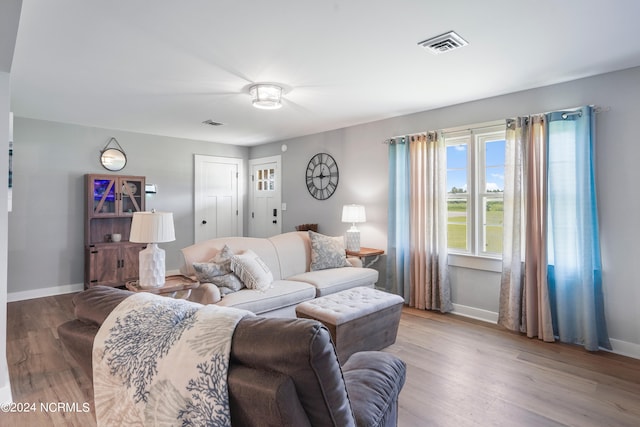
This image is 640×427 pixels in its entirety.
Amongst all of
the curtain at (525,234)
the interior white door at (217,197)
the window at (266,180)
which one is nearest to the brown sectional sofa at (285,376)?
the curtain at (525,234)

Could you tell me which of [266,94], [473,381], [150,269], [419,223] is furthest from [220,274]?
[419,223]

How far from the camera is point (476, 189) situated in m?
3.84

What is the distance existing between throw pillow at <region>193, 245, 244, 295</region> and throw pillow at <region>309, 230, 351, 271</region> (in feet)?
3.57

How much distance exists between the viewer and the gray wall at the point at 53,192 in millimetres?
4539

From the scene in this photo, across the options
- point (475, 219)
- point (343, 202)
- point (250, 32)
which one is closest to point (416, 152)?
point (475, 219)

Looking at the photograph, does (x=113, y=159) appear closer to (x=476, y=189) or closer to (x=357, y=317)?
(x=357, y=317)

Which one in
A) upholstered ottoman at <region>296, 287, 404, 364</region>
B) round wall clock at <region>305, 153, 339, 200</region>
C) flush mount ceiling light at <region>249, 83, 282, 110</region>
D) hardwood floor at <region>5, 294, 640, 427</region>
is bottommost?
hardwood floor at <region>5, 294, 640, 427</region>

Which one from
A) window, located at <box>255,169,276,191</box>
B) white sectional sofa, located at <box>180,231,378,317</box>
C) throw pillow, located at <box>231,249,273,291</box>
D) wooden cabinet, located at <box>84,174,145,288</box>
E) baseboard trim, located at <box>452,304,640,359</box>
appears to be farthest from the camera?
window, located at <box>255,169,276,191</box>

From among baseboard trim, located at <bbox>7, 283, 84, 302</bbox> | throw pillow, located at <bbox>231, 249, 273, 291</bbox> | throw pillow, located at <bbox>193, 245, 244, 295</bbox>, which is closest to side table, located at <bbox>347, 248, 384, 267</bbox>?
throw pillow, located at <bbox>231, 249, 273, 291</bbox>

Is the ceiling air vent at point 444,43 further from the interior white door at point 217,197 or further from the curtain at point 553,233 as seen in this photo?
the interior white door at point 217,197

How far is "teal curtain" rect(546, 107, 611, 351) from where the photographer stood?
2975mm

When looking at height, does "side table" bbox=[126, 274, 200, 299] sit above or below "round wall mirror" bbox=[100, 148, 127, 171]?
below

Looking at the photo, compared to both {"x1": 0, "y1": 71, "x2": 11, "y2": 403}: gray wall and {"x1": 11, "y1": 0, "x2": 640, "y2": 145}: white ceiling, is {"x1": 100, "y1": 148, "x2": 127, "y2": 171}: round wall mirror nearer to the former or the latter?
{"x1": 11, "y1": 0, "x2": 640, "y2": 145}: white ceiling

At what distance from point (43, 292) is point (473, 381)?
5.39 metres
